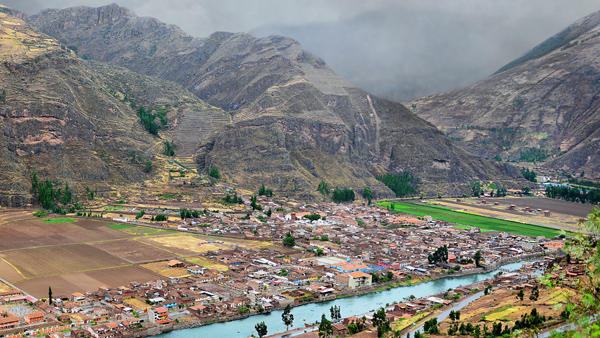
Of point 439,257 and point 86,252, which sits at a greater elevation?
point 86,252

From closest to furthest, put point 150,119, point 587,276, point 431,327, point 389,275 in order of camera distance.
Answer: point 587,276 < point 431,327 < point 389,275 < point 150,119

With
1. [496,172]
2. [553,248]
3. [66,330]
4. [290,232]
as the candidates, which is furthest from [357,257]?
[496,172]

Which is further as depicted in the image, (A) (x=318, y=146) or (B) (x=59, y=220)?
(A) (x=318, y=146)

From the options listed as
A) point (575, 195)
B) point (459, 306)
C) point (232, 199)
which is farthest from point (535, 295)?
point (575, 195)

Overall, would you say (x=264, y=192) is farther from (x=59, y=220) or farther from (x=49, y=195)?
(x=59, y=220)

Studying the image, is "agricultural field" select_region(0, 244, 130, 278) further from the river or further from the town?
the river

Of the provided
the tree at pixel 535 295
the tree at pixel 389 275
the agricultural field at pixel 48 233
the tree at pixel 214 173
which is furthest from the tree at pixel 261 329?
the tree at pixel 214 173

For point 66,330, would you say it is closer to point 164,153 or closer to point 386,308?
point 386,308
